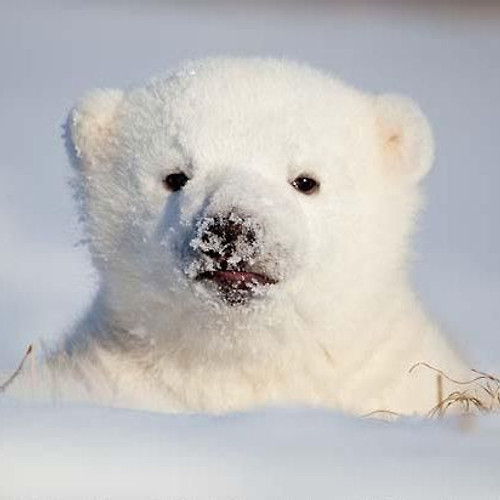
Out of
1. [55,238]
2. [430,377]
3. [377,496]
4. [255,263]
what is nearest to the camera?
[377,496]

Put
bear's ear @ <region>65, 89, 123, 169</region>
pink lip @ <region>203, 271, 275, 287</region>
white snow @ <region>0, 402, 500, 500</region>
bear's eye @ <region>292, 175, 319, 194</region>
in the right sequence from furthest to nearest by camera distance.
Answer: bear's ear @ <region>65, 89, 123, 169</region>, bear's eye @ <region>292, 175, 319, 194</region>, pink lip @ <region>203, 271, 275, 287</region>, white snow @ <region>0, 402, 500, 500</region>

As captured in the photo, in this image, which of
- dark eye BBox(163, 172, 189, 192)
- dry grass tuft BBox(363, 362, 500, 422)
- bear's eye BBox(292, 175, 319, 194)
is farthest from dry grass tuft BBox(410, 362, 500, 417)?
dark eye BBox(163, 172, 189, 192)

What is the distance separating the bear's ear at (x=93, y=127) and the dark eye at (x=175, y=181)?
402 mm

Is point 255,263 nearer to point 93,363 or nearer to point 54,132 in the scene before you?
point 93,363

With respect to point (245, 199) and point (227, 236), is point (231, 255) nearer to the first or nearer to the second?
point (227, 236)

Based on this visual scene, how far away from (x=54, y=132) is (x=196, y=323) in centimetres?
469

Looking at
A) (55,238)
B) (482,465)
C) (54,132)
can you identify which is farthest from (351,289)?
(54,132)

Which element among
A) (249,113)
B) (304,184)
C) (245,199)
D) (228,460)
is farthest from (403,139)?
(228,460)

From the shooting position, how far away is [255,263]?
185 inches

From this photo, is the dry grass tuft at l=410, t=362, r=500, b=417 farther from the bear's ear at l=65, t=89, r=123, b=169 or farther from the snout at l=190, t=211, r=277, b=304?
the bear's ear at l=65, t=89, r=123, b=169

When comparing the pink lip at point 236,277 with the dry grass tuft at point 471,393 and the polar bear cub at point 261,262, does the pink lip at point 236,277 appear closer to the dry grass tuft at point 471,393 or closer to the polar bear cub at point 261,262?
the polar bear cub at point 261,262

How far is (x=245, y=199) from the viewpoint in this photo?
15.3 feet

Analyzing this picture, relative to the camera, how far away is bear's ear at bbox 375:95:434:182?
17.9 feet

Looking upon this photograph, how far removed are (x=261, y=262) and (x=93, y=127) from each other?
102 centimetres
